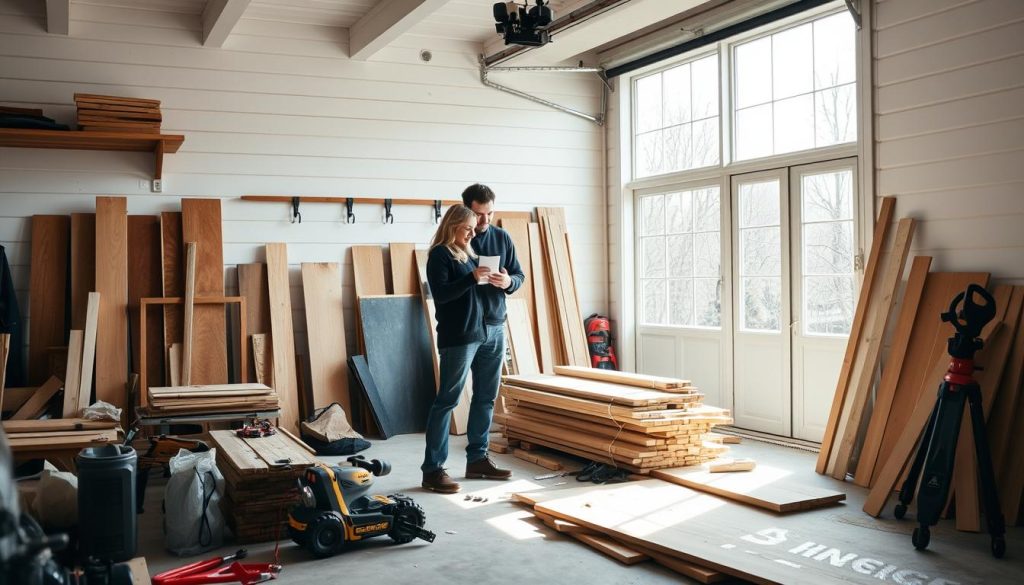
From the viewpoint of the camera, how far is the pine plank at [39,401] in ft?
19.1

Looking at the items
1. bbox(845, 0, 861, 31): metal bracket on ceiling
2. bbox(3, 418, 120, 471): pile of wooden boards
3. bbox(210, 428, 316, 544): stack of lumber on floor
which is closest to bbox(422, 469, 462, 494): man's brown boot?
bbox(210, 428, 316, 544): stack of lumber on floor

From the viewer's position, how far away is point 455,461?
19.6 feet

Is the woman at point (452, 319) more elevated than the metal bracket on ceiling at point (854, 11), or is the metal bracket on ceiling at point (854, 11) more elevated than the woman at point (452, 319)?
the metal bracket on ceiling at point (854, 11)

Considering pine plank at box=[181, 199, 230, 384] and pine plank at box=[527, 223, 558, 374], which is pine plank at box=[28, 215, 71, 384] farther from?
pine plank at box=[527, 223, 558, 374]

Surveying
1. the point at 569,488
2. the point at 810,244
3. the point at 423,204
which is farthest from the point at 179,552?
the point at 810,244

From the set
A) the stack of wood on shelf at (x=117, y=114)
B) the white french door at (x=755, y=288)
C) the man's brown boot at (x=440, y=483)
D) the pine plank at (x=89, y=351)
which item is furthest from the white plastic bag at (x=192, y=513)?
the white french door at (x=755, y=288)

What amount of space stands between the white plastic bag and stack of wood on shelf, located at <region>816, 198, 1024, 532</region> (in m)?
3.40

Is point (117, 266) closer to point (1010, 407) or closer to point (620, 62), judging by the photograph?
point (620, 62)

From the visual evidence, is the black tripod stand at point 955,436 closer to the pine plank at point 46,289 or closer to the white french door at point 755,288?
the white french door at point 755,288

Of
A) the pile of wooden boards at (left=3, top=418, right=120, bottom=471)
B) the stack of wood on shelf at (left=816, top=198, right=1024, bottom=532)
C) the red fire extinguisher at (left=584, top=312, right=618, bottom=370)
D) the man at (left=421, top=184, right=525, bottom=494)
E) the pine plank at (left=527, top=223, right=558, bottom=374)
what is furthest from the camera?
the red fire extinguisher at (left=584, top=312, right=618, bottom=370)

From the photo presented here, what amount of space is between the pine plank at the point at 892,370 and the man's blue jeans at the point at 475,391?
7.54ft

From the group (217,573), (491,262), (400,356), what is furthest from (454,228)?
(400,356)

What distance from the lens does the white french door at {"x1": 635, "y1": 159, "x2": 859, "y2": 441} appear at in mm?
6180

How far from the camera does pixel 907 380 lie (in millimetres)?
5121
